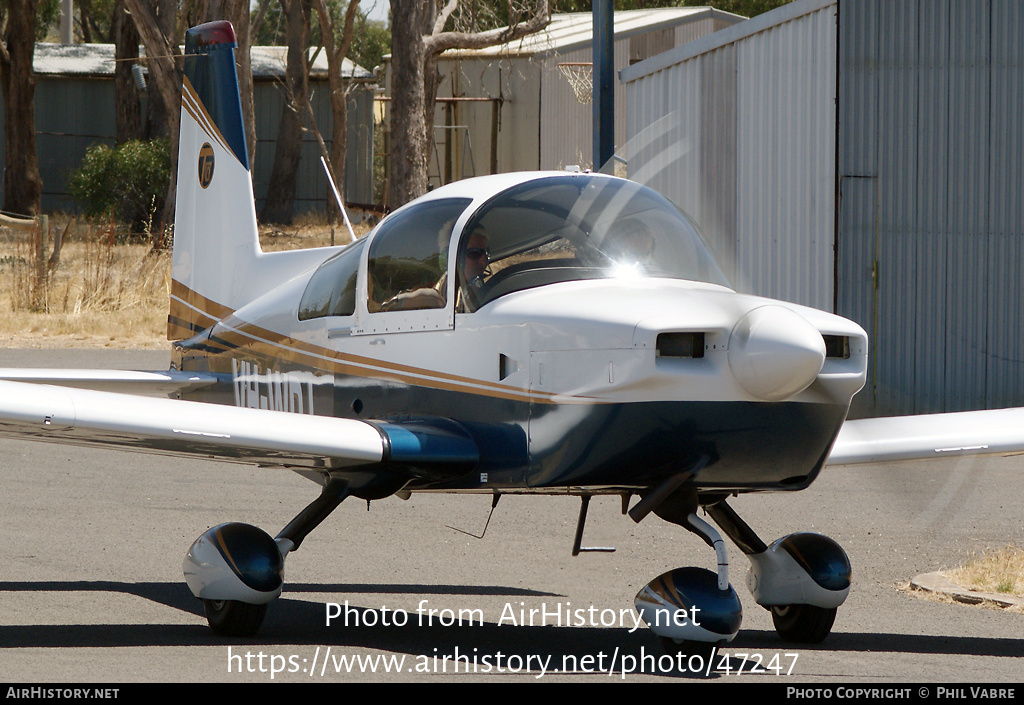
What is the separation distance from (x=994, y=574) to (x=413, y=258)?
3.83 metres

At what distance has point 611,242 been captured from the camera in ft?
19.1

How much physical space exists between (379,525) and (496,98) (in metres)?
27.7

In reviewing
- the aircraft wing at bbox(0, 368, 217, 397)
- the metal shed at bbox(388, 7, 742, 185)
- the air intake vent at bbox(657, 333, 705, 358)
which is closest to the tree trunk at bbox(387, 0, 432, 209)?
the metal shed at bbox(388, 7, 742, 185)

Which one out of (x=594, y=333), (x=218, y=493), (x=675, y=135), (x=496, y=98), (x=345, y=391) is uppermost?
(x=496, y=98)

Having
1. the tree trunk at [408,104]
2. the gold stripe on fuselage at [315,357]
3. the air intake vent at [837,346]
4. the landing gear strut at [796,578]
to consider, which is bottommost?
the landing gear strut at [796,578]

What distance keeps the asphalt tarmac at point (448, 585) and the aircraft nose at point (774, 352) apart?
1171mm

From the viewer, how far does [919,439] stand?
6.30 m

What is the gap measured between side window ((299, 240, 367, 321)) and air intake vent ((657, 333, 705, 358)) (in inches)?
86.2

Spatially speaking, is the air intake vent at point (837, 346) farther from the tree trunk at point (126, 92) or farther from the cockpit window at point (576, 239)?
the tree trunk at point (126, 92)

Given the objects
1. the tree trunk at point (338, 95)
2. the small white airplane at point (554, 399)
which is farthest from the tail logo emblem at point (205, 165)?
the tree trunk at point (338, 95)

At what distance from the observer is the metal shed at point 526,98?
34.5 m

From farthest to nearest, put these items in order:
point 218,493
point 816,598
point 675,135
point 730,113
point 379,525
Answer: point 730,113 < point 218,493 < point 379,525 < point 816,598 < point 675,135
